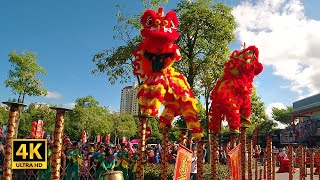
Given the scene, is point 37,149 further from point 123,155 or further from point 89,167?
point 89,167

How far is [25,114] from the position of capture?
47.4 metres

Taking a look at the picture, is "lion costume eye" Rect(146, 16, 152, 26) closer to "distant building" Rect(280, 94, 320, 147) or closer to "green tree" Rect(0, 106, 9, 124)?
"distant building" Rect(280, 94, 320, 147)

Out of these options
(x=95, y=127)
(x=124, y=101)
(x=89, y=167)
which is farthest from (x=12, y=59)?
(x=124, y=101)

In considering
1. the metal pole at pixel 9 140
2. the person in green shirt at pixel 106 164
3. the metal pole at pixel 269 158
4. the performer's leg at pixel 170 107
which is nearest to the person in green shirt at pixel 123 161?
the person in green shirt at pixel 106 164

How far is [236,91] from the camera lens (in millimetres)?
10742

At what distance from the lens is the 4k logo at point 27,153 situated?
4523 mm

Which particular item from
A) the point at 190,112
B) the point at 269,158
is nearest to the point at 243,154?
the point at 269,158

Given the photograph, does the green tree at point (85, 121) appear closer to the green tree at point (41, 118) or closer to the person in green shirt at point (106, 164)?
the green tree at point (41, 118)

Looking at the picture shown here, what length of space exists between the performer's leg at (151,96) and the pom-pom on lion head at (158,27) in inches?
44.7

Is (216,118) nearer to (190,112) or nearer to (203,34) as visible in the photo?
(190,112)

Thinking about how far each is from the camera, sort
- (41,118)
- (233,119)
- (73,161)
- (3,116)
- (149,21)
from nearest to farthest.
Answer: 1. (149,21)
2. (233,119)
3. (73,161)
4. (41,118)
5. (3,116)

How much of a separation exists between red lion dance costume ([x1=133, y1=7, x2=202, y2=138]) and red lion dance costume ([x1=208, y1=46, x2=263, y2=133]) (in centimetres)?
113

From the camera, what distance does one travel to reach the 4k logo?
4.52 metres

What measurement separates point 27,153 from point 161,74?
16.3ft
